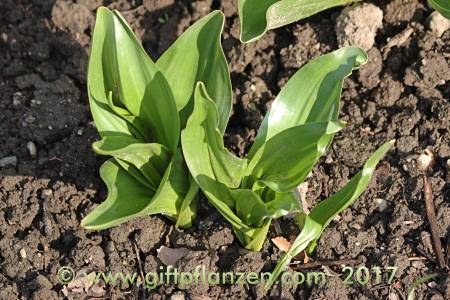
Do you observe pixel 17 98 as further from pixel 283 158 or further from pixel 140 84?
pixel 283 158

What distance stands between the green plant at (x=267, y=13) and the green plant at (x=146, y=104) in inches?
8.6

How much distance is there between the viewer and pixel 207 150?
2307 mm

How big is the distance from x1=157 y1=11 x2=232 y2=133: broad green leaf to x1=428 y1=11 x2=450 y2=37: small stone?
951 millimetres

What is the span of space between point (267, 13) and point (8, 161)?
1.03 m

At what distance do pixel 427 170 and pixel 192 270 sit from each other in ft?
2.80

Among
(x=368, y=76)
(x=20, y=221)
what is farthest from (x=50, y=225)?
(x=368, y=76)

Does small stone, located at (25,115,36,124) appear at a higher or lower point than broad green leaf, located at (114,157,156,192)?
higher

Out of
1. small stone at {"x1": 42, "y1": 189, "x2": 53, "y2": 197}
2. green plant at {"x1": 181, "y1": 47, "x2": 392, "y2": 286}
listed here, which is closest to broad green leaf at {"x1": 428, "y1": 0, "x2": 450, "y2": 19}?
green plant at {"x1": 181, "y1": 47, "x2": 392, "y2": 286}

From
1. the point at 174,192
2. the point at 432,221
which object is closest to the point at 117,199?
the point at 174,192

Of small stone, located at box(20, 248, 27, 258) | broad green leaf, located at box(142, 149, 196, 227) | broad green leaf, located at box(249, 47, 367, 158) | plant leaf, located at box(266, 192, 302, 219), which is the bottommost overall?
plant leaf, located at box(266, 192, 302, 219)

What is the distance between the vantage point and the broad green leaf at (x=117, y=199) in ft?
7.41

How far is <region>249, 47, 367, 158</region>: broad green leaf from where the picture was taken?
2398mm

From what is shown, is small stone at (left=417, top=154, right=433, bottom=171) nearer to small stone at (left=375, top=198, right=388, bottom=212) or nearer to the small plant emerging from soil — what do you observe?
small stone at (left=375, top=198, right=388, bottom=212)

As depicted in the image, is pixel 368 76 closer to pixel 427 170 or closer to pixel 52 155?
pixel 427 170
